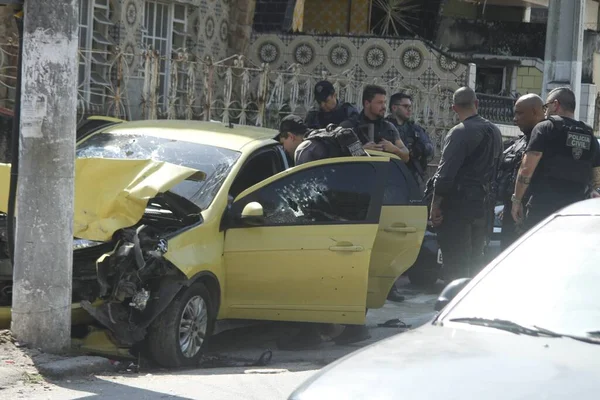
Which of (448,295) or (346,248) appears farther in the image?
(346,248)

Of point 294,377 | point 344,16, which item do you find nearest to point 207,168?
point 294,377

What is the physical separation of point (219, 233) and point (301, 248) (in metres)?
0.64

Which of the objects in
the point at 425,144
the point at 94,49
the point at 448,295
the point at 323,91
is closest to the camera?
the point at 448,295

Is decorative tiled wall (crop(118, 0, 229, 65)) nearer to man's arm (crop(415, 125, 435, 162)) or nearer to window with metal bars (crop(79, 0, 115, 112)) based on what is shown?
window with metal bars (crop(79, 0, 115, 112))

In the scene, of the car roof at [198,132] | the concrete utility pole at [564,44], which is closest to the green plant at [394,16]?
the concrete utility pole at [564,44]

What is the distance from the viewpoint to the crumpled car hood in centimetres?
745

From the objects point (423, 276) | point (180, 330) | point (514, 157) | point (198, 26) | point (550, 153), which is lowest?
point (423, 276)

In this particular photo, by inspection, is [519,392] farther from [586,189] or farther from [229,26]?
[229,26]

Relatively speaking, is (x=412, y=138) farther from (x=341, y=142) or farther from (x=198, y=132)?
(x=198, y=132)

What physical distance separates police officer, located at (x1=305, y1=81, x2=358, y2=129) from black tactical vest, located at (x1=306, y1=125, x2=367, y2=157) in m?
1.68

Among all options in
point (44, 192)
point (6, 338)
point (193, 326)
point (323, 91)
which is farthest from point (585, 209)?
point (323, 91)

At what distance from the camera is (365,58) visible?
18828 mm

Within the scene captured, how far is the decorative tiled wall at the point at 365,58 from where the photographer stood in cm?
1853

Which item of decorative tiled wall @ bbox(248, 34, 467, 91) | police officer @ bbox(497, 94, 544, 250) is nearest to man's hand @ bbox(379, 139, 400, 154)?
police officer @ bbox(497, 94, 544, 250)
